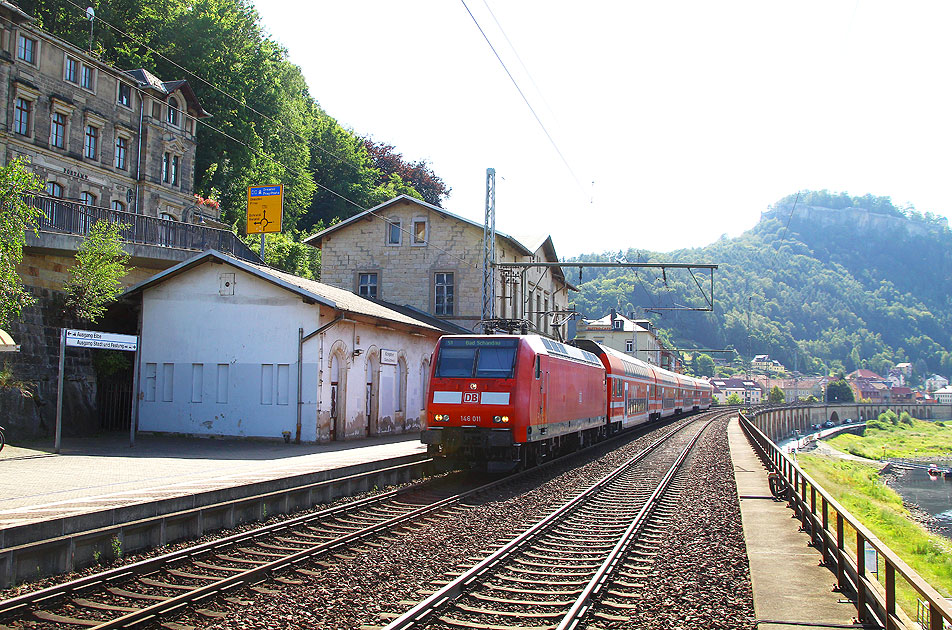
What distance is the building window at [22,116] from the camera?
3419 cm

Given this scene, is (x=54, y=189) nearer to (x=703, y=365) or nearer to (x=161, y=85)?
(x=161, y=85)

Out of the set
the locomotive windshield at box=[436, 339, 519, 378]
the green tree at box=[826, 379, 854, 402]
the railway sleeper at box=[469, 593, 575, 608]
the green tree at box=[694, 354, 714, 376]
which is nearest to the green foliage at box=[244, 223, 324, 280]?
the locomotive windshield at box=[436, 339, 519, 378]

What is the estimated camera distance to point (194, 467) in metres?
14.6

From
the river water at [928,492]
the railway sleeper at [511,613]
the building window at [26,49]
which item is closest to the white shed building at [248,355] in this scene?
the railway sleeper at [511,613]

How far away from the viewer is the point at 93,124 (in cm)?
3822

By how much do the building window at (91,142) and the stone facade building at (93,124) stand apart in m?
0.05

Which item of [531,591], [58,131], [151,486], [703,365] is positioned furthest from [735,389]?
[531,591]

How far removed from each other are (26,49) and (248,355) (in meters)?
23.3

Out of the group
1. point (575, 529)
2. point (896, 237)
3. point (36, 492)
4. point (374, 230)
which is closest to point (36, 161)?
point (374, 230)

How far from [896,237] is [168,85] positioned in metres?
126

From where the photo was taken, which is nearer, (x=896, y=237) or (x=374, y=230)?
(x=374, y=230)

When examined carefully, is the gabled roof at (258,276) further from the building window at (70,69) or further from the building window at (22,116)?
the building window at (70,69)

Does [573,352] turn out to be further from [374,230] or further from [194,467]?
[374,230]

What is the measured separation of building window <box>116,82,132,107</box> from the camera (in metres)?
40.2
